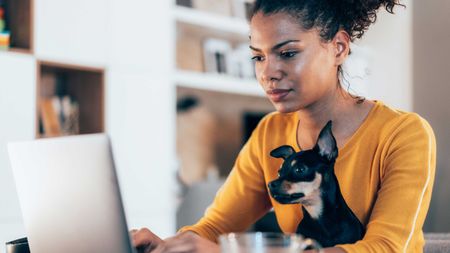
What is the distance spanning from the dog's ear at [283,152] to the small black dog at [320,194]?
0.10 ft

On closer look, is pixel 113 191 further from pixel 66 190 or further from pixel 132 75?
pixel 132 75

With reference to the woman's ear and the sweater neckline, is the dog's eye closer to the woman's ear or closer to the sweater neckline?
the sweater neckline

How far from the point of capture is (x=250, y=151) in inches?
57.7

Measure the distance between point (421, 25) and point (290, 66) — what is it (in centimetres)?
37

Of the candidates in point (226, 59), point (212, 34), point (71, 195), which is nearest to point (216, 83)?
point (226, 59)

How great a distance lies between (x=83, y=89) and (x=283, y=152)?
231cm

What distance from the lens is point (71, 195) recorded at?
94 centimetres

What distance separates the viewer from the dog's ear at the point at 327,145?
49.4 inches

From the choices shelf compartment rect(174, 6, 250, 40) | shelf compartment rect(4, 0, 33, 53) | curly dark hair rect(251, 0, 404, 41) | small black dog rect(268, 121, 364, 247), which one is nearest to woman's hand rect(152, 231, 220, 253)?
small black dog rect(268, 121, 364, 247)

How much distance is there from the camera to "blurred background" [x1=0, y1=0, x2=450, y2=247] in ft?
9.96

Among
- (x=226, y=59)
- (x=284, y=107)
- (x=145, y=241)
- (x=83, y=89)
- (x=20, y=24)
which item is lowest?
(x=145, y=241)

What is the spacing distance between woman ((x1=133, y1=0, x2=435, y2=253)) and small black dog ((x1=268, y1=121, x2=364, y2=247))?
20mm

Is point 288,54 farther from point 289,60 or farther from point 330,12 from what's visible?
point 330,12

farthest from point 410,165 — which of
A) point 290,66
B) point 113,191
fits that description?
point 113,191
